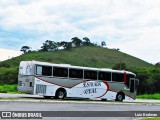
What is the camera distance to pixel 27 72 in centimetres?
3036

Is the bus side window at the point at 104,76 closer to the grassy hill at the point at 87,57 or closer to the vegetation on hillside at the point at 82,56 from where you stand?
the vegetation on hillside at the point at 82,56

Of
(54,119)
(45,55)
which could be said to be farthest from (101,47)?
(54,119)

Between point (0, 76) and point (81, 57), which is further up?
point (81, 57)

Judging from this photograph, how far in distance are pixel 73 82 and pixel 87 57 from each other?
83334 millimetres

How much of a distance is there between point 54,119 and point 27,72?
51.5 feet

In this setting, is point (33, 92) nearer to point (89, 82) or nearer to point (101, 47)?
point (89, 82)

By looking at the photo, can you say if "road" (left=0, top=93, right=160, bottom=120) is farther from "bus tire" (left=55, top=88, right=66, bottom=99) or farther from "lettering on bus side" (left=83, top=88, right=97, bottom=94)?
"lettering on bus side" (left=83, top=88, right=97, bottom=94)

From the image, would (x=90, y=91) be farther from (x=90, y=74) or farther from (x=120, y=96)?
(x=120, y=96)

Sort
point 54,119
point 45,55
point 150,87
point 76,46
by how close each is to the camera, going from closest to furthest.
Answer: point 54,119 < point 150,87 < point 45,55 < point 76,46

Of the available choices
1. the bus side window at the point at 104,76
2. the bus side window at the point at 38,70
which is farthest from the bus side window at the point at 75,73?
the bus side window at the point at 38,70

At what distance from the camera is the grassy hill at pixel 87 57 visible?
105 metres

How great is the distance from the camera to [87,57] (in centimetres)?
11531

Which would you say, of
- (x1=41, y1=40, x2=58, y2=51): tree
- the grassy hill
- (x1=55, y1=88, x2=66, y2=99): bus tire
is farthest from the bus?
(x1=41, y1=40, x2=58, y2=51): tree

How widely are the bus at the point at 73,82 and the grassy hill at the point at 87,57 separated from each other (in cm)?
6521
